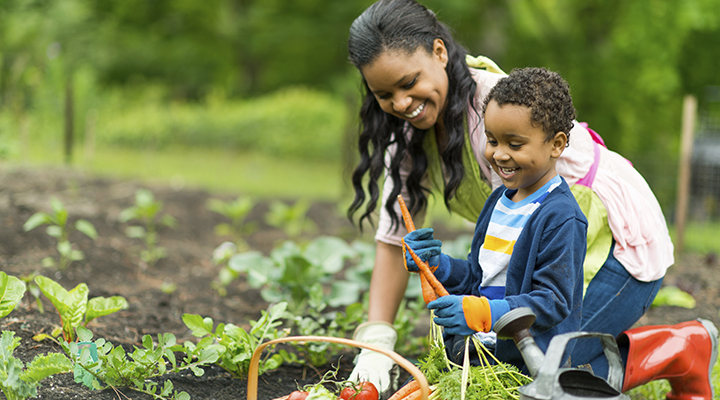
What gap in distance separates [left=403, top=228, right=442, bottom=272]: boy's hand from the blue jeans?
61 centimetres

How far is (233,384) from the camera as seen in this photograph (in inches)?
76.3

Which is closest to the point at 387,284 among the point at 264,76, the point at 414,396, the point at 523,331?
the point at 414,396

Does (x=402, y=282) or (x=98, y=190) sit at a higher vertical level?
(x=402, y=282)

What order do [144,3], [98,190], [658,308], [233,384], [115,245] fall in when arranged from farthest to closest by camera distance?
[144,3], [98,190], [115,245], [658,308], [233,384]

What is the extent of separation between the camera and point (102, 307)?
1.93 m

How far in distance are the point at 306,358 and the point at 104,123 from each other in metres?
8.20

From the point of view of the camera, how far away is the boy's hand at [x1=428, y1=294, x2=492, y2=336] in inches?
52.4

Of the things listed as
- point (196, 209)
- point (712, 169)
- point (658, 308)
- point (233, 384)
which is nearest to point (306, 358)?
point (233, 384)

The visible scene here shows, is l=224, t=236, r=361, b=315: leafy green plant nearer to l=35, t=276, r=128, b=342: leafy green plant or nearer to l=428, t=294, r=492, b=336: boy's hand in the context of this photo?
l=35, t=276, r=128, b=342: leafy green plant

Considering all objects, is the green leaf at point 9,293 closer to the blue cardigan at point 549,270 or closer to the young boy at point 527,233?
the young boy at point 527,233

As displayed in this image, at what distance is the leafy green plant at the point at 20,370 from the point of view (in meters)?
1.40

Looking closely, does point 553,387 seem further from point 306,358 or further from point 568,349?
point 306,358

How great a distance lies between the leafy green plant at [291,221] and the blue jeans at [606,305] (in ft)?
9.42

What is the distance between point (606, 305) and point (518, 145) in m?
0.75
